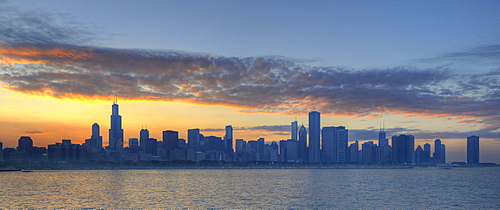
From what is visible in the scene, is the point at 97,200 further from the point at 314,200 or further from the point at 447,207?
the point at 447,207

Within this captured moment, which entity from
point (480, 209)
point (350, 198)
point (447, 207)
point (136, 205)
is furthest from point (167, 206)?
point (480, 209)

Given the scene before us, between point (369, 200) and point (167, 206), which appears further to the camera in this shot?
point (369, 200)

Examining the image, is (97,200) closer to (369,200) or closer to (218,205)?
(218,205)

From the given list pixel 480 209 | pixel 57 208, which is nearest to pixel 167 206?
pixel 57 208

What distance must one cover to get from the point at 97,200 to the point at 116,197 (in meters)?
7.06

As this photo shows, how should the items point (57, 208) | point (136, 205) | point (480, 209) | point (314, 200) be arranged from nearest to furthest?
point (57, 208) < point (136, 205) < point (480, 209) < point (314, 200)

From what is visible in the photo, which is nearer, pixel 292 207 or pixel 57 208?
pixel 57 208

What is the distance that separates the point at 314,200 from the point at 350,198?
10055 mm

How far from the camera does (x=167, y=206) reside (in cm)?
7650

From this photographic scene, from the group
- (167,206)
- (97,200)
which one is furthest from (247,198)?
(97,200)

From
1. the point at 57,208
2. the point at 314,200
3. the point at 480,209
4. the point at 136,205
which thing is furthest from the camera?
the point at 314,200

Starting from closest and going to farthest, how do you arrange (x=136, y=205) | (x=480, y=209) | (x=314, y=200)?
1. (x=136, y=205)
2. (x=480, y=209)
3. (x=314, y=200)

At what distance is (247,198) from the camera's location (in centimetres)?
9331

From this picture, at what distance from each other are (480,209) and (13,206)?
3289 inches
